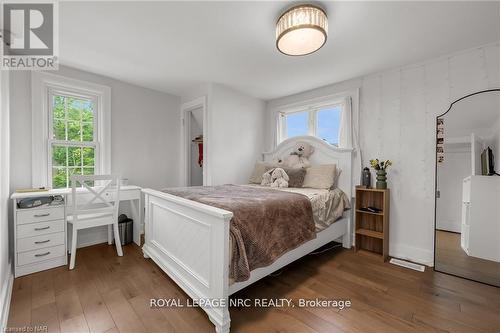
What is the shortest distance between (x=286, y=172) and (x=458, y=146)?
193 cm

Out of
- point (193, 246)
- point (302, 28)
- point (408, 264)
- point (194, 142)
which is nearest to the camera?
point (302, 28)

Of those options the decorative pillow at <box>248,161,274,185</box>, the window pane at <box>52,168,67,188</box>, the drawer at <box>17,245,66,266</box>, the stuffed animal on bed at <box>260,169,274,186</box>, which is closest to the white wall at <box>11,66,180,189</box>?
the window pane at <box>52,168,67,188</box>

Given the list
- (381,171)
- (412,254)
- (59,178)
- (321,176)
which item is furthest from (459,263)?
(59,178)

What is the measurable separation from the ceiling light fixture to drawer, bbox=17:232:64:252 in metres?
2.98

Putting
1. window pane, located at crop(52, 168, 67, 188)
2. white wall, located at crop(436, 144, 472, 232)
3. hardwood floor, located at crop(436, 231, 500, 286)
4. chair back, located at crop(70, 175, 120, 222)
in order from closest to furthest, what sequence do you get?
hardwood floor, located at crop(436, 231, 500, 286) → white wall, located at crop(436, 144, 472, 232) → chair back, located at crop(70, 175, 120, 222) → window pane, located at crop(52, 168, 67, 188)

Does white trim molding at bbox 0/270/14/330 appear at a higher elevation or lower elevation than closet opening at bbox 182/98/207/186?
lower

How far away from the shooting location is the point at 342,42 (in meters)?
2.11

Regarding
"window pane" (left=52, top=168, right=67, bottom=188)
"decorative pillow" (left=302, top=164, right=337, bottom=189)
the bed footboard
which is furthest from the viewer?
"decorative pillow" (left=302, top=164, right=337, bottom=189)

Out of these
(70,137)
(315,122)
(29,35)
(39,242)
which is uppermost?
(29,35)

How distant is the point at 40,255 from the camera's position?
2.19m

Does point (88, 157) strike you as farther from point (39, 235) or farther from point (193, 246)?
point (193, 246)

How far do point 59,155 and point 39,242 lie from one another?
1.16 m

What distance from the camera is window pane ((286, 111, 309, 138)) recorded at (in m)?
3.68

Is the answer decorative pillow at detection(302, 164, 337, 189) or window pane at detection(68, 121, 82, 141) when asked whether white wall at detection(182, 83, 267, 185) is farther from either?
window pane at detection(68, 121, 82, 141)
